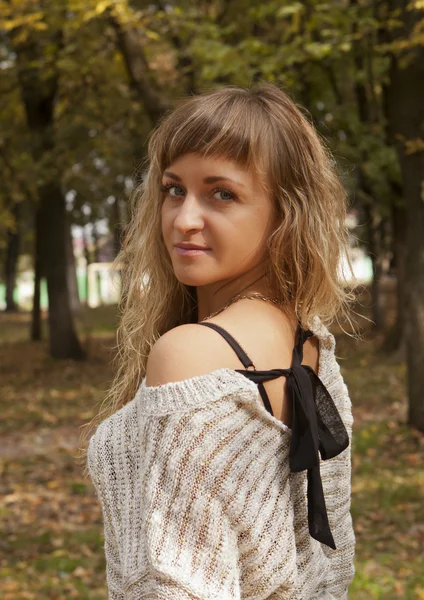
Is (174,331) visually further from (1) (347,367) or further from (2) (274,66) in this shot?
(1) (347,367)

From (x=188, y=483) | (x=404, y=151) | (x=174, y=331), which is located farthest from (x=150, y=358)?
(x=404, y=151)

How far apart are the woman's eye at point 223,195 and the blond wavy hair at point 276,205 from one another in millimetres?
68

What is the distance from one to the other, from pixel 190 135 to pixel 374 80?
1376 cm

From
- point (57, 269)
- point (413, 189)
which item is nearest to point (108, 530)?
point (413, 189)

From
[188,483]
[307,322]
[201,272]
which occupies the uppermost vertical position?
[201,272]

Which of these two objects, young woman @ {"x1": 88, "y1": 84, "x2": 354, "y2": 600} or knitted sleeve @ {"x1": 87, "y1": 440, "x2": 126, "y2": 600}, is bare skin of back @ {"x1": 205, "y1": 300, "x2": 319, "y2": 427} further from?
knitted sleeve @ {"x1": 87, "y1": 440, "x2": 126, "y2": 600}

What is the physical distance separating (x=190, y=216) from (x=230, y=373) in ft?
1.11

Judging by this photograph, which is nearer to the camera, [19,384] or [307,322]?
[307,322]

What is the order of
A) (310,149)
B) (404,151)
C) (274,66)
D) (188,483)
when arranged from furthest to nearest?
(404,151) → (274,66) → (310,149) → (188,483)

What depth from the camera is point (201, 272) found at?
164cm

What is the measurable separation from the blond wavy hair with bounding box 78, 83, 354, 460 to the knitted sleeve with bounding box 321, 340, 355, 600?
19 cm

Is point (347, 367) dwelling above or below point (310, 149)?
below

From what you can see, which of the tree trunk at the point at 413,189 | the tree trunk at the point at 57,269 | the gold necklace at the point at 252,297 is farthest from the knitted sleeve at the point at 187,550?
the tree trunk at the point at 57,269

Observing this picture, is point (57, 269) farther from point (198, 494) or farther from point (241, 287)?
point (198, 494)
